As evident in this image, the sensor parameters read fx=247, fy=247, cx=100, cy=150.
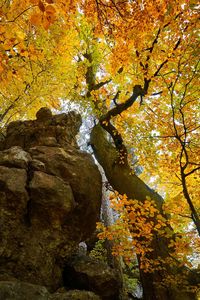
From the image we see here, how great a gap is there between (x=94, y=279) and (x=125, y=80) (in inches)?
314

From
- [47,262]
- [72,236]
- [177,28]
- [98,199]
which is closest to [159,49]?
[177,28]

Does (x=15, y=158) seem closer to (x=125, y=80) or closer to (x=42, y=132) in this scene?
(x=42, y=132)

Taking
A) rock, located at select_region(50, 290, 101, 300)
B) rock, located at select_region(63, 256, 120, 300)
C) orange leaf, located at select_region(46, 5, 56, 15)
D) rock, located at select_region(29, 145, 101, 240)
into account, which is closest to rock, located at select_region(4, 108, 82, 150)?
rock, located at select_region(29, 145, 101, 240)

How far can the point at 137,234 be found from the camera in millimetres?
6980

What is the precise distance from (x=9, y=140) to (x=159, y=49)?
6.48 m

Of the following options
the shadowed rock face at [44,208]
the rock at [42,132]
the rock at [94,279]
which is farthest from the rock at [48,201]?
the rock at [42,132]

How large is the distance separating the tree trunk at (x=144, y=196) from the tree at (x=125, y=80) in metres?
0.02

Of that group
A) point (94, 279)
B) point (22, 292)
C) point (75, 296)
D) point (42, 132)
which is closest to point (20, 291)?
point (22, 292)

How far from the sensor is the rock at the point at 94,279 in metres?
6.85

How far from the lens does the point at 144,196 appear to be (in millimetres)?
7801

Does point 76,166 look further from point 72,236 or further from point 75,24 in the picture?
point 75,24

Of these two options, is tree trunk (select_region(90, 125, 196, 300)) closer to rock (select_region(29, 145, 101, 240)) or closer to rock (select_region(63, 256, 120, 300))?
rock (select_region(29, 145, 101, 240))

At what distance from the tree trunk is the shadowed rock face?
0.69 m

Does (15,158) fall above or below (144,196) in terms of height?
above
